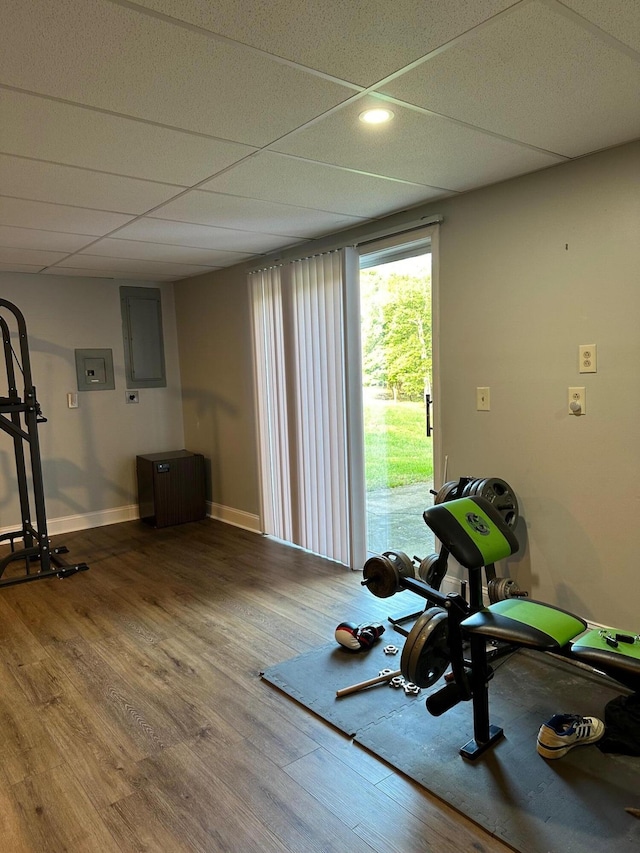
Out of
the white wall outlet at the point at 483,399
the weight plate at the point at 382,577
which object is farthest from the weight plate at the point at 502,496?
the weight plate at the point at 382,577

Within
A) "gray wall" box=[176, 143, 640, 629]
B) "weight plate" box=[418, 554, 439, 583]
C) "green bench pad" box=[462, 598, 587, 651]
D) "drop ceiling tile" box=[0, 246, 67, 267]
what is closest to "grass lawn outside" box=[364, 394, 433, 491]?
"gray wall" box=[176, 143, 640, 629]

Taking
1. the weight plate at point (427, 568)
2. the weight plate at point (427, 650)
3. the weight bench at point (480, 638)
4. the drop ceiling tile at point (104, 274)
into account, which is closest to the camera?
the weight bench at point (480, 638)

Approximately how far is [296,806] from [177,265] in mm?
4050

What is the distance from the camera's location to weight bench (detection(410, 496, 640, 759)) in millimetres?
1849

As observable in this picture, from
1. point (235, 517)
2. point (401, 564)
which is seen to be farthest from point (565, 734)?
point (235, 517)

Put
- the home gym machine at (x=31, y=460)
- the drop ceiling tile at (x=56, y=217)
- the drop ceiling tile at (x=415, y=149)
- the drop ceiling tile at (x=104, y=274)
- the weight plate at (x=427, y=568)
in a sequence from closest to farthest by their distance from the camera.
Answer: the drop ceiling tile at (x=415, y=149) → the weight plate at (x=427, y=568) → the drop ceiling tile at (x=56, y=217) → the home gym machine at (x=31, y=460) → the drop ceiling tile at (x=104, y=274)

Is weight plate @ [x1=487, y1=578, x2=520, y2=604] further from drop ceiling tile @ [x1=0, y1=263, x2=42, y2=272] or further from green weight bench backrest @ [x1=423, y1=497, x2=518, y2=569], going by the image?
drop ceiling tile @ [x1=0, y1=263, x2=42, y2=272]

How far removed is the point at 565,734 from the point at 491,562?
0.64m

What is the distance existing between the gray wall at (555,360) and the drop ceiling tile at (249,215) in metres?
0.46

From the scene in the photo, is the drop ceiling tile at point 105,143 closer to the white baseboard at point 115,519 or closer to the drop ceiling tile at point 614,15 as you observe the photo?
the drop ceiling tile at point 614,15

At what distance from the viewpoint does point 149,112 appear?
1.91 m

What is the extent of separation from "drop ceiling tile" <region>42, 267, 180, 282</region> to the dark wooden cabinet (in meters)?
1.67

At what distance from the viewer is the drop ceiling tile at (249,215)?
2.97 metres

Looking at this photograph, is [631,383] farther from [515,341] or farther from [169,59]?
[169,59]
